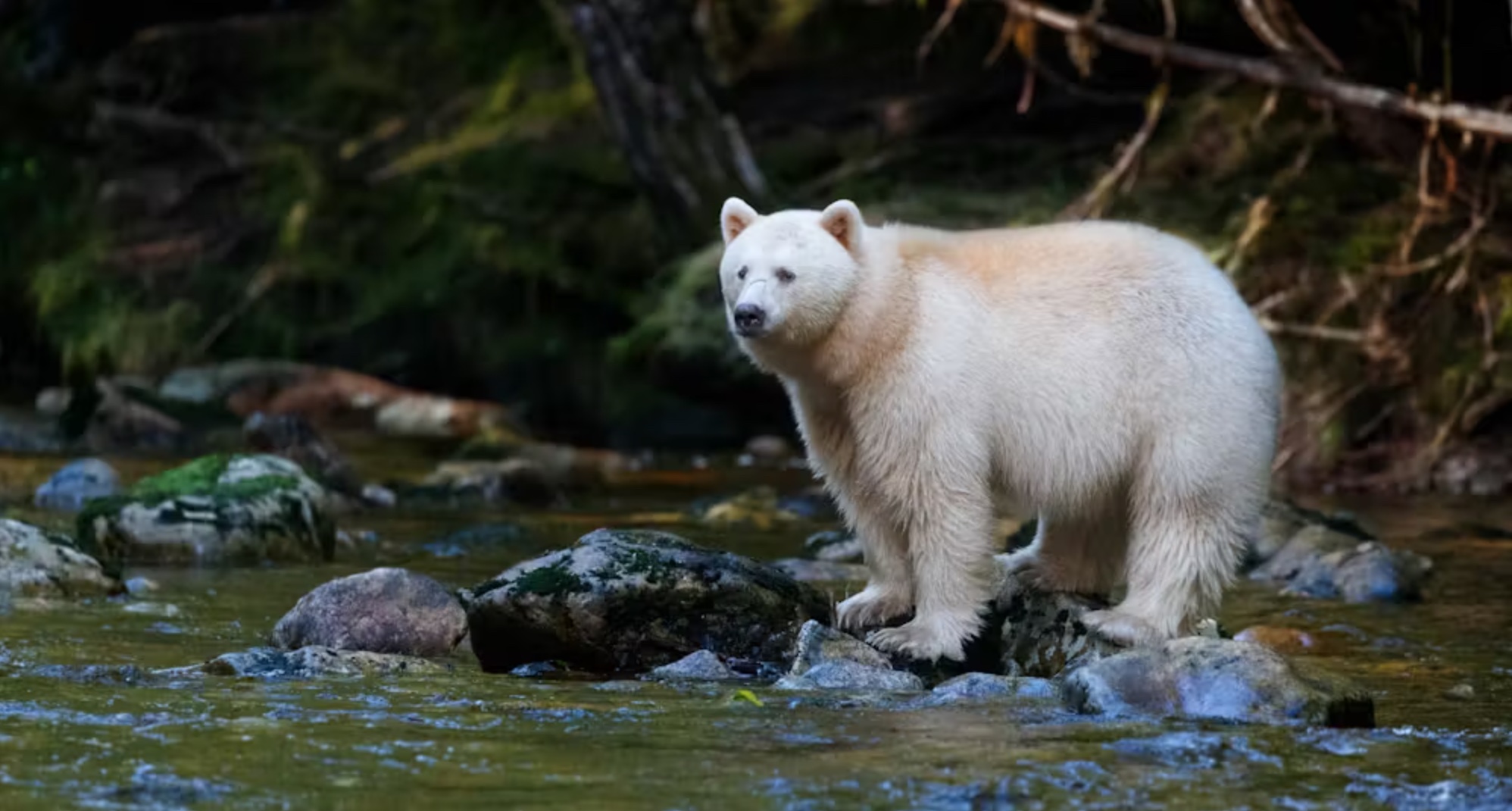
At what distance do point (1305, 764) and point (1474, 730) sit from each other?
0.94 m

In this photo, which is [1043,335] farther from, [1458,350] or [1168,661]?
[1458,350]

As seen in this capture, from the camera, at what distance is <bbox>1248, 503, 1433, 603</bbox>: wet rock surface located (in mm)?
9266

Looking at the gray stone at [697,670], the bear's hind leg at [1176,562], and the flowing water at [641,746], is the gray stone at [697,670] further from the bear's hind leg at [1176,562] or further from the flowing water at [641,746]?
the bear's hind leg at [1176,562]

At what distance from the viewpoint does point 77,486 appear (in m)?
12.1

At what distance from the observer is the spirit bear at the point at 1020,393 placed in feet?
22.0

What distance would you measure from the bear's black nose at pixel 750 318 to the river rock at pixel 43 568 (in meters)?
3.26

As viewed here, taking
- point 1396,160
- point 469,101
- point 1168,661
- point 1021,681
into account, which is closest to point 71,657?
point 1021,681

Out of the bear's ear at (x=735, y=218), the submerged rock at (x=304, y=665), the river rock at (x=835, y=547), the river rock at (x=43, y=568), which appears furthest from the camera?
the river rock at (x=835, y=547)

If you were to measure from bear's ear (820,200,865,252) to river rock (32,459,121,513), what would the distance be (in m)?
6.32

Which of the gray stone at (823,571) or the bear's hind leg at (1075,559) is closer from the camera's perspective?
the bear's hind leg at (1075,559)

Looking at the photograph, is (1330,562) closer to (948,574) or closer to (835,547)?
(835,547)

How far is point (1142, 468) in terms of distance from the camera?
6.80m

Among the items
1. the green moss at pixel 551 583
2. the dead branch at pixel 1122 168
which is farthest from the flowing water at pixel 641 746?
the dead branch at pixel 1122 168

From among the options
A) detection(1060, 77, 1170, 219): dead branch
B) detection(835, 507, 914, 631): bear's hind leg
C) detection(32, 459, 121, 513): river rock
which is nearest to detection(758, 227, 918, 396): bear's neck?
detection(835, 507, 914, 631): bear's hind leg
